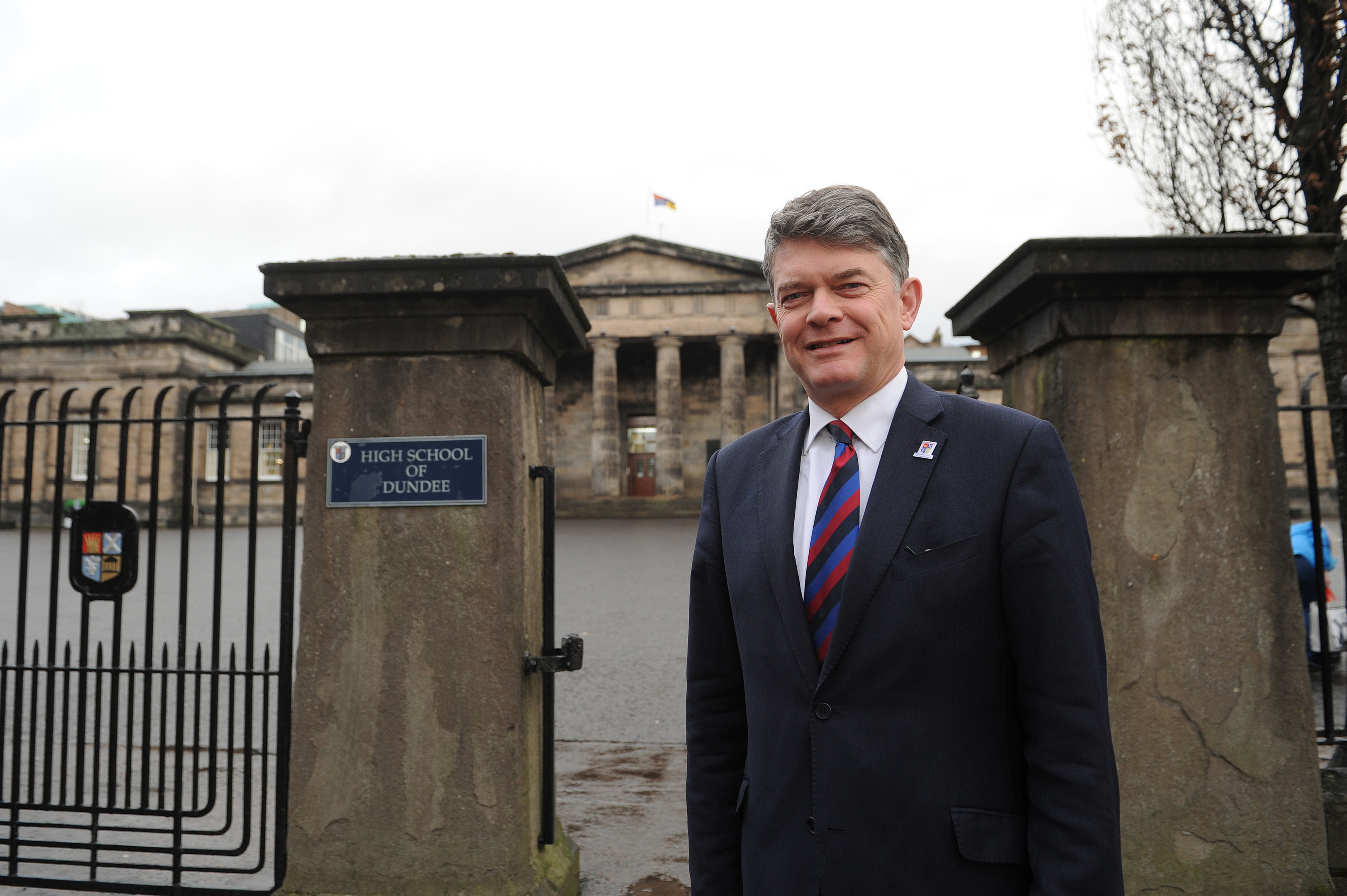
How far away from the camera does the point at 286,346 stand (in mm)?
52875

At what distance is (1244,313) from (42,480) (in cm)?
3952

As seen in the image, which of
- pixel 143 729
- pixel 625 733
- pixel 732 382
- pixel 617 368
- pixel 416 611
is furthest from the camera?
pixel 617 368

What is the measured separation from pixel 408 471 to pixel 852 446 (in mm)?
1734

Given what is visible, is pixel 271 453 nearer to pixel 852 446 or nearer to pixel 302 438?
pixel 302 438

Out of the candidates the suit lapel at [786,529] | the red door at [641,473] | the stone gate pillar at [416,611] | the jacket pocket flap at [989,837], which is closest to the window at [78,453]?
the red door at [641,473]

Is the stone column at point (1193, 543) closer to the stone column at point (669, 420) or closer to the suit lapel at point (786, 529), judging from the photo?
the suit lapel at point (786, 529)

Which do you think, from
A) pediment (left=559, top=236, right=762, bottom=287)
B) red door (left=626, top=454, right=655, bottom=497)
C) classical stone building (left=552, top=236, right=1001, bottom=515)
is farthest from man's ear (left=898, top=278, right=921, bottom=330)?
red door (left=626, top=454, right=655, bottom=497)

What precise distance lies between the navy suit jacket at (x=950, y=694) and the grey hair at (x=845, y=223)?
30 centimetres

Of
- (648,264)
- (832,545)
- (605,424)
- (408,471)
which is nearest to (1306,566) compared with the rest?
(832,545)

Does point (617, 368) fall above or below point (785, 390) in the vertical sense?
above

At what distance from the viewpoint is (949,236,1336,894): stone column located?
283cm

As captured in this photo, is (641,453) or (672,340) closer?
(672,340)

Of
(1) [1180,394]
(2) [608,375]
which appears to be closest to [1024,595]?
(1) [1180,394]

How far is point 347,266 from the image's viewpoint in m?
2.81
